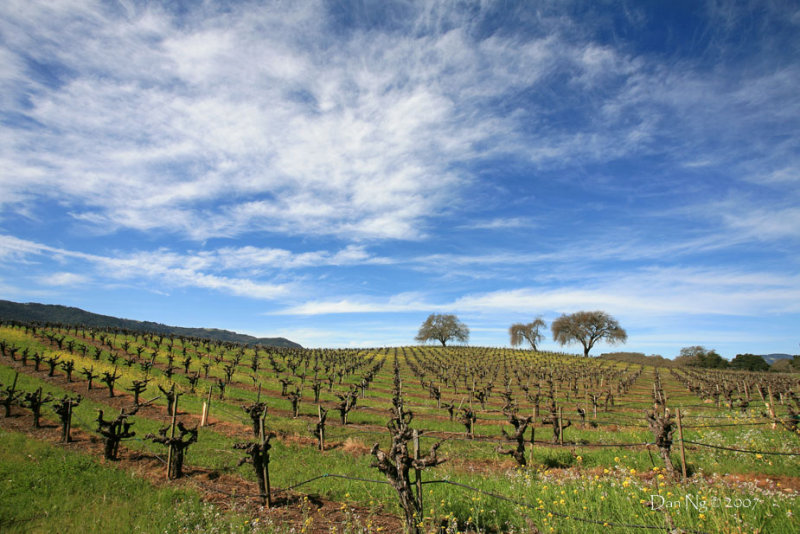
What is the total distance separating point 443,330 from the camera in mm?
129625

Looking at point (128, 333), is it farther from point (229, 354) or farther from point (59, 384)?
point (59, 384)

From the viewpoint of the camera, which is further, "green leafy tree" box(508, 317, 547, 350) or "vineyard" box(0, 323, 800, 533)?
"green leafy tree" box(508, 317, 547, 350)

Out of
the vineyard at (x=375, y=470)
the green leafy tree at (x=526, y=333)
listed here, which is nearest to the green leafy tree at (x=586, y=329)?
Result: the green leafy tree at (x=526, y=333)

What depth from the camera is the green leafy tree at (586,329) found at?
105 m

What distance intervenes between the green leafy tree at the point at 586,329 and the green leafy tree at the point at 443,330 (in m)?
31.1

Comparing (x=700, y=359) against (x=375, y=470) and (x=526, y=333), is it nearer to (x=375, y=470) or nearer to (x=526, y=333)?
(x=526, y=333)

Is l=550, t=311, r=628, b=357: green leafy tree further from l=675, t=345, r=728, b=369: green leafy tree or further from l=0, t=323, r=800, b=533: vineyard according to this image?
l=0, t=323, r=800, b=533: vineyard

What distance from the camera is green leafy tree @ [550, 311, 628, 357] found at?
105 meters

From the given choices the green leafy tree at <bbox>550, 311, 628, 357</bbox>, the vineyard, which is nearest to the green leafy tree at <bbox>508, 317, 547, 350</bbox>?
the green leafy tree at <bbox>550, 311, 628, 357</bbox>

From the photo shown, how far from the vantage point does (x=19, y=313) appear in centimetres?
19100

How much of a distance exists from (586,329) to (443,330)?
45.4 m

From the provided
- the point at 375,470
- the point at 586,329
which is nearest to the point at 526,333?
the point at 586,329

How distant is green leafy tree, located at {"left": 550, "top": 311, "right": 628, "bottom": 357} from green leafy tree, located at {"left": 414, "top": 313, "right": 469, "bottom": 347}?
3111cm

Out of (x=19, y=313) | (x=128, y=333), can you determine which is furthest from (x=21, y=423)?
(x=19, y=313)
